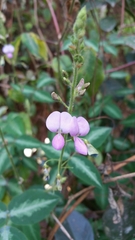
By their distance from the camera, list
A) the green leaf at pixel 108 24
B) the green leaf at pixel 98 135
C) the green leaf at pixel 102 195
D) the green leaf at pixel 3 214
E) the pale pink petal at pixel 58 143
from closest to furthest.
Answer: the pale pink petal at pixel 58 143, the green leaf at pixel 3 214, the green leaf at pixel 98 135, the green leaf at pixel 102 195, the green leaf at pixel 108 24

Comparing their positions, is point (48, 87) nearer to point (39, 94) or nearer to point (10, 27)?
point (39, 94)

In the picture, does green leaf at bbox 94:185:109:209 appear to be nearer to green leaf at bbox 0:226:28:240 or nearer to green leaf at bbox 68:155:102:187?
green leaf at bbox 68:155:102:187

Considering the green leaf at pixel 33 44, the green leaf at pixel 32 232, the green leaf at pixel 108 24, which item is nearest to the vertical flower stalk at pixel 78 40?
the green leaf at pixel 32 232

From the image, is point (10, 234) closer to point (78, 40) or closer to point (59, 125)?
point (59, 125)

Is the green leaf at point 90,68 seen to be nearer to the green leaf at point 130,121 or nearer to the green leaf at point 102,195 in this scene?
the green leaf at point 130,121

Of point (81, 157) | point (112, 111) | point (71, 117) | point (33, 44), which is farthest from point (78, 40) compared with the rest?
point (33, 44)

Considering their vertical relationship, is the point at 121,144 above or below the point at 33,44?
below
